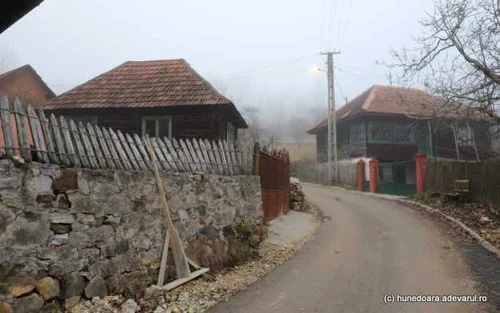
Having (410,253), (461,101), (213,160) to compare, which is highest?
(461,101)

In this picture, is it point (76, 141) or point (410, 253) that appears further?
point (410, 253)

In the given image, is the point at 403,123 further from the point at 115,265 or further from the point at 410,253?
the point at 115,265

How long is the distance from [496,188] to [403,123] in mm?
19776

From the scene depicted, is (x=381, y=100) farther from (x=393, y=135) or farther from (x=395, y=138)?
(x=395, y=138)

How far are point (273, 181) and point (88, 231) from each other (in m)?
8.60

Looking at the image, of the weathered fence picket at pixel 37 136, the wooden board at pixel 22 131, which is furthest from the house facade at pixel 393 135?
the wooden board at pixel 22 131

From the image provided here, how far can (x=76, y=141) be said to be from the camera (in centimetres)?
552

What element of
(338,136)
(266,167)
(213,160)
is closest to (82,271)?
(213,160)

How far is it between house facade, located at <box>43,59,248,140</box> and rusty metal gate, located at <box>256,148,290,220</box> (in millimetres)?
2631

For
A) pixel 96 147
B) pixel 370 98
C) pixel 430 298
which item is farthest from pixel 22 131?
pixel 370 98

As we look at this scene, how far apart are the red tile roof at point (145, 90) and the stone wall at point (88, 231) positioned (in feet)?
26.1

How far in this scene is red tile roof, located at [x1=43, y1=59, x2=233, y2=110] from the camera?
1598cm

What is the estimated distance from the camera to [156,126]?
16.8m

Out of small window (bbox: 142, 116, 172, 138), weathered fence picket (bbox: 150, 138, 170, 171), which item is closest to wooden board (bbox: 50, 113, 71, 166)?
weathered fence picket (bbox: 150, 138, 170, 171)
